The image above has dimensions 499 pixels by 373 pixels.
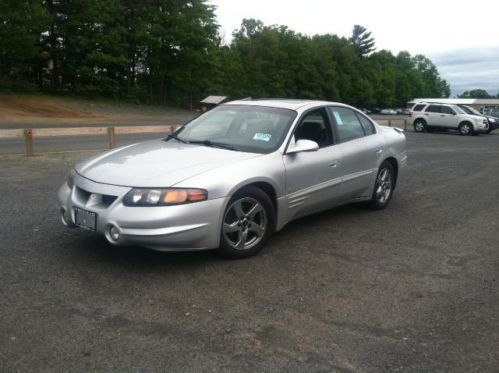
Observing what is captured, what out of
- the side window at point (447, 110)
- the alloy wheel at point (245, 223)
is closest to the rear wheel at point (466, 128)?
the side window at point (447, 110)

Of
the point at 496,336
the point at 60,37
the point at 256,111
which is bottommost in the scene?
the point at 496,336

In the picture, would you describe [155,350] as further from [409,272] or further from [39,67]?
[39,67]

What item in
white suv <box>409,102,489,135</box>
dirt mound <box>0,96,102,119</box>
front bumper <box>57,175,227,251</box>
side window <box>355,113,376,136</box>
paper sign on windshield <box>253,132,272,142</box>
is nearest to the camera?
front bumper <box>57,175,227,251</box>

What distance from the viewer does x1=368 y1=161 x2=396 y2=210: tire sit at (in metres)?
6.77

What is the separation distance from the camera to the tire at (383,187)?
6773 mm

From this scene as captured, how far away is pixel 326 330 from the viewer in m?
3.43

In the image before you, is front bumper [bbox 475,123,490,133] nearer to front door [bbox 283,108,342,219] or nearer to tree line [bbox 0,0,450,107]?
front door [bbox 283,108,342,219]

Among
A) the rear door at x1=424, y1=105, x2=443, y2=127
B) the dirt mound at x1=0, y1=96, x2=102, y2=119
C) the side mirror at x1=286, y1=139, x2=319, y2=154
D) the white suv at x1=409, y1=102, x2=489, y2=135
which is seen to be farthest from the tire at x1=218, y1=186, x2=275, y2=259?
the dirt mound at x1=0, y1=96, x2=102, y2=119

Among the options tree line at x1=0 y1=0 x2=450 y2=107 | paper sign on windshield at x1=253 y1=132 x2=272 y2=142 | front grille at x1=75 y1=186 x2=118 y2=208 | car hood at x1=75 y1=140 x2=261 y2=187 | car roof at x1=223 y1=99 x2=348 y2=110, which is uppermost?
tree line at x1=0 y1=0 x2=450 y2=107

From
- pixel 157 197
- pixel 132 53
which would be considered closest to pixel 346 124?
pixel 157 197

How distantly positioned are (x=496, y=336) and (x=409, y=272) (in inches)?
46.1

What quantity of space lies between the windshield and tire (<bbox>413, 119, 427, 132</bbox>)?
24.4 metres

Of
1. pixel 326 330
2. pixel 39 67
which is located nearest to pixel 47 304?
pixel 326 330

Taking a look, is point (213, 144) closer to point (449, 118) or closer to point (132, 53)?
point (449, 118)
